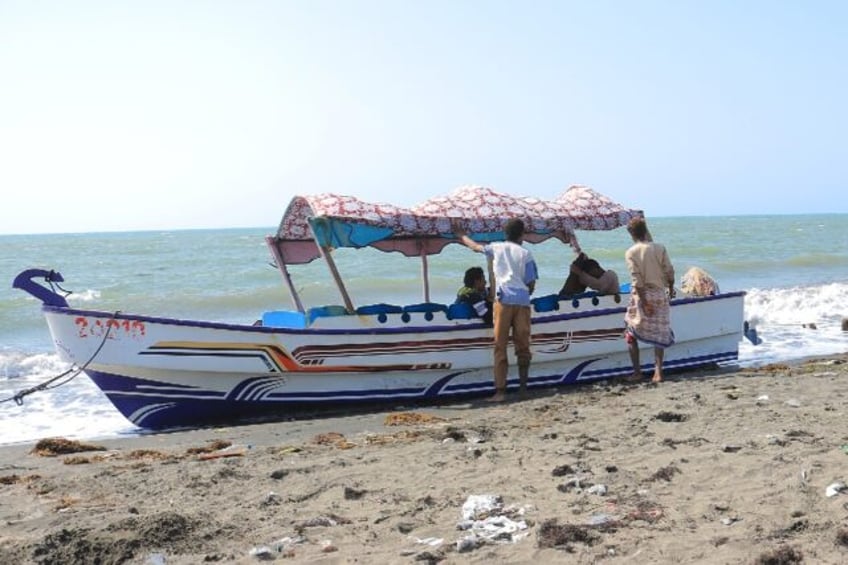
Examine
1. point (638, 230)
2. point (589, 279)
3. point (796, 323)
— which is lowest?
point (796, 323)

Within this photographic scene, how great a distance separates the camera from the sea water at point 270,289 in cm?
1103

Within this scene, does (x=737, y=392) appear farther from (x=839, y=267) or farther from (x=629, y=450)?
(x=839, y=267)

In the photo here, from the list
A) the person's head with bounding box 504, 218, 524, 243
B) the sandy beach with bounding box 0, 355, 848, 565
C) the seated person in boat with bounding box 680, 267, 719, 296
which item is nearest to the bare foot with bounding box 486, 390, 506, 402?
the sandy beach with bounding box 0, 355, 848, 565

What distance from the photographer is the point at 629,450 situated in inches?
250

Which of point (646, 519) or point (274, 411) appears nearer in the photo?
point (646, 519)

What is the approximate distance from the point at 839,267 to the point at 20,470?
31.9 m

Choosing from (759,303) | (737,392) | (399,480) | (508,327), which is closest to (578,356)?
(508,327)

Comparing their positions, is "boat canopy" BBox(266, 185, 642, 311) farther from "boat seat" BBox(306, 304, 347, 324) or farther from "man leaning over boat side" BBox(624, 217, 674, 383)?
"man leaning over boat side" BBox(624, 217, 674, 383)

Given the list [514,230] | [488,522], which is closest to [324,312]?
[514,230]

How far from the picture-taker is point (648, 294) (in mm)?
9820

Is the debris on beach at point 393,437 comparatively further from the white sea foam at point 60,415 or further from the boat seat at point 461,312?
the white sea foam at point 60,415

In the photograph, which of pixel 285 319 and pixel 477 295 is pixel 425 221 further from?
pixel 285 319

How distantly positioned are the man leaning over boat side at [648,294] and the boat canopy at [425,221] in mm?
858

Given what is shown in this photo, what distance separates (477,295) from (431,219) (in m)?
1.03
